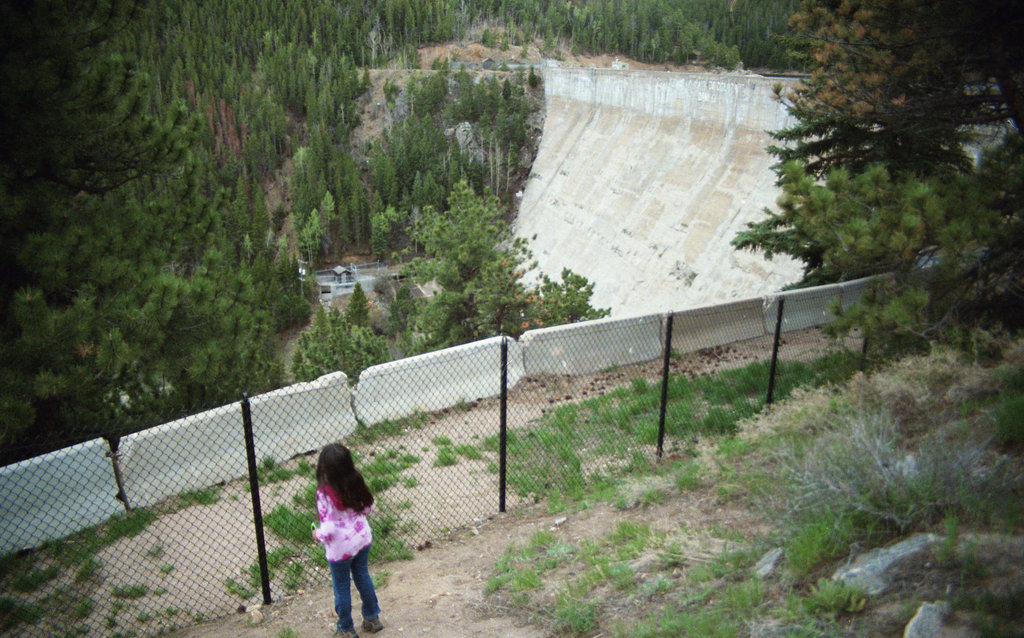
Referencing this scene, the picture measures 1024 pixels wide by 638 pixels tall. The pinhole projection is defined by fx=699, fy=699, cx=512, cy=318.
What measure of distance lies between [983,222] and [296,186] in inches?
2664

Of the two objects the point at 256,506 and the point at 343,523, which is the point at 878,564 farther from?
the point at 256,506

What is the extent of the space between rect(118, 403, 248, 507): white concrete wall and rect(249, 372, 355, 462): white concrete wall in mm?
239

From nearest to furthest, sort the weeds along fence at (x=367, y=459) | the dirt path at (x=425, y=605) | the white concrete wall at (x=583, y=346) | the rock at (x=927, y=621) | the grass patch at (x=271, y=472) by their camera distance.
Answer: the rock at (x=927, y=621)
the dirt path at (x=425, y=605)
the weeds along fence at (x=367, y=459)
the grass patch at (x=271, y=472)
the white concrete wall at (x=583, y=346)

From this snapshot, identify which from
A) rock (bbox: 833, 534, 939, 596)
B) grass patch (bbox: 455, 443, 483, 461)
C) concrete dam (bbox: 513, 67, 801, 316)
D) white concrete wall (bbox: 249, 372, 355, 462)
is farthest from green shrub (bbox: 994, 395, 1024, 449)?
concrete dam (bbox: 513, 67, 801, 316)

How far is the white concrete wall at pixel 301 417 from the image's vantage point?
7.71 metres

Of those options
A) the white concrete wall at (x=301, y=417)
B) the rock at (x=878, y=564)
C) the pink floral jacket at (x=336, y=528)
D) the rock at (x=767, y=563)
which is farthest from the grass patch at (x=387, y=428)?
the rock at (x=878, y=564)

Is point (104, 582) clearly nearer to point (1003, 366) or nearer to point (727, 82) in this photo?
point (1003, 366)

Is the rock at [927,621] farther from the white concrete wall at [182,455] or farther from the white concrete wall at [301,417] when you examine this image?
the white concrete wall at [301,417]

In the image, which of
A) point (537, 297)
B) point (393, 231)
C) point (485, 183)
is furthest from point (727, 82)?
point (393, 231)

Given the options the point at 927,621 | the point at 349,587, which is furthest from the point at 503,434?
the point at 927,621

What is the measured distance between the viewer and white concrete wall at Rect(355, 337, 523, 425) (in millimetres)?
8594

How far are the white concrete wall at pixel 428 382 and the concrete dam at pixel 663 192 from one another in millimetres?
15550

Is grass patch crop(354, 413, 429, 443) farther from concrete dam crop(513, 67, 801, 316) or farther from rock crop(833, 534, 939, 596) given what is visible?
concrete dam crop(513, 67, 801, 316)

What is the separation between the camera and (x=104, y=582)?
5.48 meters
